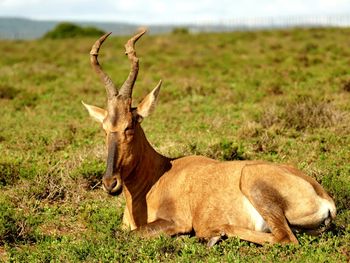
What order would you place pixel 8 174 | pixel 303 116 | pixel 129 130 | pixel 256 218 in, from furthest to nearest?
1. pixel 303 116
2. pixel 8 174
3. pixel 129 130
4. pixel 256 218

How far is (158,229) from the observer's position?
680 cm

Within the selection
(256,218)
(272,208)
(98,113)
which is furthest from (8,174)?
(272,208)

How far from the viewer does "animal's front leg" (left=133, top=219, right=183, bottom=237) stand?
678 cm

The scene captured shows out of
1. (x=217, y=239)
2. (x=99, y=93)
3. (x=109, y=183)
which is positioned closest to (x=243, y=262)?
(x=217, y=239)

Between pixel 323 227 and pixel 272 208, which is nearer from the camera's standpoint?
pixel 272 208

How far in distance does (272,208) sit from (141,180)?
5.72 ft

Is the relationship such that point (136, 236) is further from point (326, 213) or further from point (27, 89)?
point (27, 89)

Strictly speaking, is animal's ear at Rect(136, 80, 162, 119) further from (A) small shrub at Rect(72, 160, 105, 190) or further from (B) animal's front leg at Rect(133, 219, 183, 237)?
(A) small shrub at Rect(72, 160, 105, 190)

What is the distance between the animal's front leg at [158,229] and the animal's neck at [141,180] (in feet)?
1.22

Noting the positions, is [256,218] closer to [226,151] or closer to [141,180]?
[141,180]

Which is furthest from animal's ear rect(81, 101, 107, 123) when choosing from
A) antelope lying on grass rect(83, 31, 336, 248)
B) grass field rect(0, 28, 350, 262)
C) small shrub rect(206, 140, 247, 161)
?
small shrub rect(206, 140, 247, 161)

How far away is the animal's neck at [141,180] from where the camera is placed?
288 inches

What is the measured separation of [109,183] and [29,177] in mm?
3285

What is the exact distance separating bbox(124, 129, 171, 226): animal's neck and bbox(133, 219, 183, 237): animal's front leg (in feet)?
1.22
